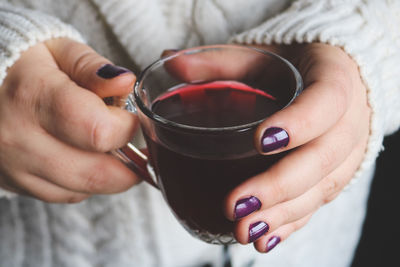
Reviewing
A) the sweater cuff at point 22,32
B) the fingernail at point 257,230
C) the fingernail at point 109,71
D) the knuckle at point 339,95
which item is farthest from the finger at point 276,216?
the sweater cuff at point 22,32

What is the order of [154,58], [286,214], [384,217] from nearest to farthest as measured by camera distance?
[286,214] → [154,58] → [384,217]

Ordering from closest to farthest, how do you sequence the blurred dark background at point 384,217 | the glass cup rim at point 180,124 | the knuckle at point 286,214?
the glass cup rim at point 180,124
the knuckle at point 286,214
the blurred dark background at point 384,217

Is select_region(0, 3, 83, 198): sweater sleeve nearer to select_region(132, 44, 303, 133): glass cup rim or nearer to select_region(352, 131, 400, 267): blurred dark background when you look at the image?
select_region(132, 44, 303, 133): glass cup rim

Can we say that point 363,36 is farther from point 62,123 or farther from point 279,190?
point 62,123

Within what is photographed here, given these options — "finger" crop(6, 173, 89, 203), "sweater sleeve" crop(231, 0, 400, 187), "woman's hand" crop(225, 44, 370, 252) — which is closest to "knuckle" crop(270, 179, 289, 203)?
"woman's hand" crop(225, 44, 370, 252)

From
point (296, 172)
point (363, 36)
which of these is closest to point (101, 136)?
point (296, 172)

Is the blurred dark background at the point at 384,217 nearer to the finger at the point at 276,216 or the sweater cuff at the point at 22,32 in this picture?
the finger at the point at 276,216

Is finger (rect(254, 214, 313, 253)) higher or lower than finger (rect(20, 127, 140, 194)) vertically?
lower
